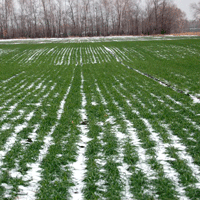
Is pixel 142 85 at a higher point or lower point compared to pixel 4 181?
higher

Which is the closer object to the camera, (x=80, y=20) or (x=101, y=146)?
(x=101, y=146)

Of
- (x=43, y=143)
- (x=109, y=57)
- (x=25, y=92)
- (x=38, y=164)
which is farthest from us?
(x=109, y=57)

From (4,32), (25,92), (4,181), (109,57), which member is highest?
(4,32)

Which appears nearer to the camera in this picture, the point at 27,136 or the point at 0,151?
the point at 0,151

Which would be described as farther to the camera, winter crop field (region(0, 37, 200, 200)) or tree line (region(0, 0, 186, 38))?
tree line (region(0, 0, 186, 38))

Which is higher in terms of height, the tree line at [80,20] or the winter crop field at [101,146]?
the tree line at [80,20]

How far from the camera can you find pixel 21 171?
11.9 feet

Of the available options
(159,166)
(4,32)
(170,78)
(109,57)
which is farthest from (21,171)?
(4,32)

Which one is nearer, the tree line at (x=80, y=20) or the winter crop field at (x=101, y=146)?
the winter crop field at (x=101, y=146)

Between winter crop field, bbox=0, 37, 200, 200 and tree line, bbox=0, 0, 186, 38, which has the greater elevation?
tree line, bbox=0, 0, 186, 38

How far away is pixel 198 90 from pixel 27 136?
819 cm

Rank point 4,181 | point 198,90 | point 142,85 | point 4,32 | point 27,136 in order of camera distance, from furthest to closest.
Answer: point 4,32 → point 142,85 → point 198,90 → point 27,136 → point 4,181

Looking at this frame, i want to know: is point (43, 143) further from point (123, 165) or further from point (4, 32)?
point (4, 32)

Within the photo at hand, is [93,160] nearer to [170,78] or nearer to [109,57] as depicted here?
[170,78]
